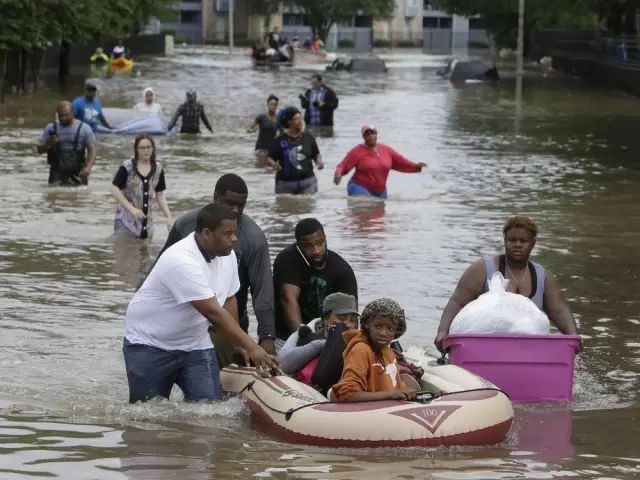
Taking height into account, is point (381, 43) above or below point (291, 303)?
below

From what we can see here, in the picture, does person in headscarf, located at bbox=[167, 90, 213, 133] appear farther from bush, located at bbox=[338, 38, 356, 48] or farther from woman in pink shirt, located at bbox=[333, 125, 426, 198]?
bush, located at bbox=[338, 38, 356, 48]

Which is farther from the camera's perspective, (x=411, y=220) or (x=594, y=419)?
(x=411, y=220)

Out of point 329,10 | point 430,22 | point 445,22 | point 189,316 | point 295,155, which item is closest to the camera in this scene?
point 189,316

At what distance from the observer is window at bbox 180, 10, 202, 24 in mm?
149625

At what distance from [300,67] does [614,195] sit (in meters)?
59.2

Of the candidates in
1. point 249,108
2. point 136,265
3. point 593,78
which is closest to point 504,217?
point 136,265

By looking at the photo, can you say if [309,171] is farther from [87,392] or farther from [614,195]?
[87,392]

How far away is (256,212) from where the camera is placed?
2238 cm

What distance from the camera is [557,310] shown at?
10898 mm

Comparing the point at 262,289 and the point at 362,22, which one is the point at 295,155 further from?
the point at 362,22

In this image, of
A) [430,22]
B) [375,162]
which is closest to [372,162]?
[375,162]

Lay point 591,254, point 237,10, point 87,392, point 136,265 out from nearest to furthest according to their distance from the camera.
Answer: point 87,392, point 136,265, point 591,254, point 237,10

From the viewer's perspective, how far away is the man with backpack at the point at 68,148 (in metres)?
22.6

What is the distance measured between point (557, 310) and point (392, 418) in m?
2.03
